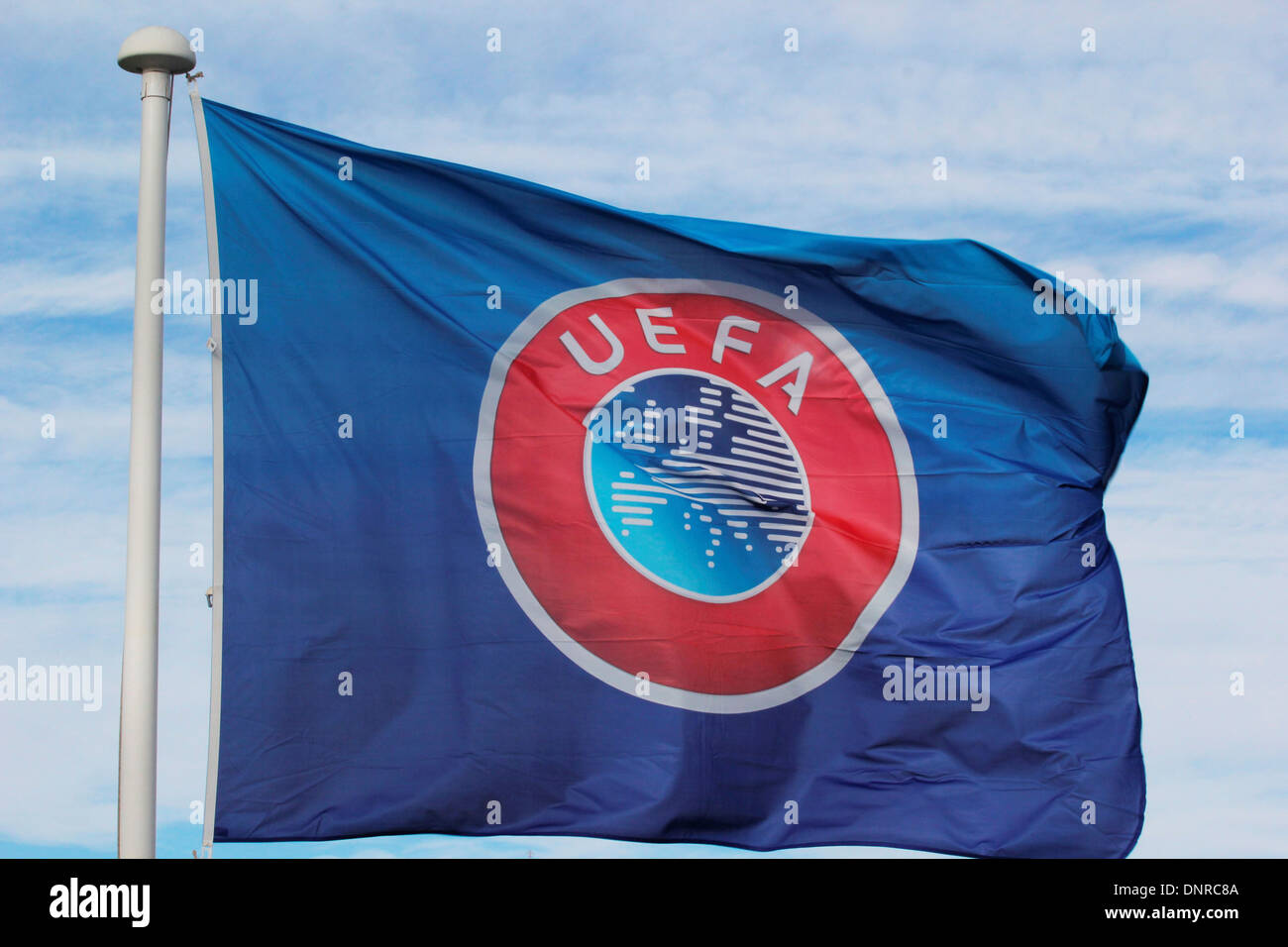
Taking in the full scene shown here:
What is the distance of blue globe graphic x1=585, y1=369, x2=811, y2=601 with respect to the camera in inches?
409

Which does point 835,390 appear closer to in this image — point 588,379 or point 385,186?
point 588,379

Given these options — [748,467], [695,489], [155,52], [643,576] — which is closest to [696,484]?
[695,489]

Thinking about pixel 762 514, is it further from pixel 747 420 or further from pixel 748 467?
pixel 747 420

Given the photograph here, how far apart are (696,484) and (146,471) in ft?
11.6

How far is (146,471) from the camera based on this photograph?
8633 mm

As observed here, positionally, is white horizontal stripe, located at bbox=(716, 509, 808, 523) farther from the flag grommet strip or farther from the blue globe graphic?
the flag grommet strip

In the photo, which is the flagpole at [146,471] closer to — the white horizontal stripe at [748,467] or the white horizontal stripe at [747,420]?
the white horizontal stripe at [748,467]

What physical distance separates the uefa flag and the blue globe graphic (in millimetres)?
21

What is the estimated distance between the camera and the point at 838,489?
11023mm

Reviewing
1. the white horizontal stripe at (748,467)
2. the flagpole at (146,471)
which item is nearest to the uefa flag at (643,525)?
the white horizontal stripe at (748,467)

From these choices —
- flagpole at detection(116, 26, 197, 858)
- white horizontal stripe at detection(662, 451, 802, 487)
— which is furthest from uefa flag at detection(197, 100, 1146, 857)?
flagpole at detection(116, 26, 197, 858)

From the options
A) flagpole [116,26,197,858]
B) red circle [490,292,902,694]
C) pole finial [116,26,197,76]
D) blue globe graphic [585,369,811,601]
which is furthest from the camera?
blue globe graphic [585,369,811,601]

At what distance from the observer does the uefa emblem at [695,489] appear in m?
10.2

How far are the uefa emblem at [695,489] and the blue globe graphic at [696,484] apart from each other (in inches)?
0.5
